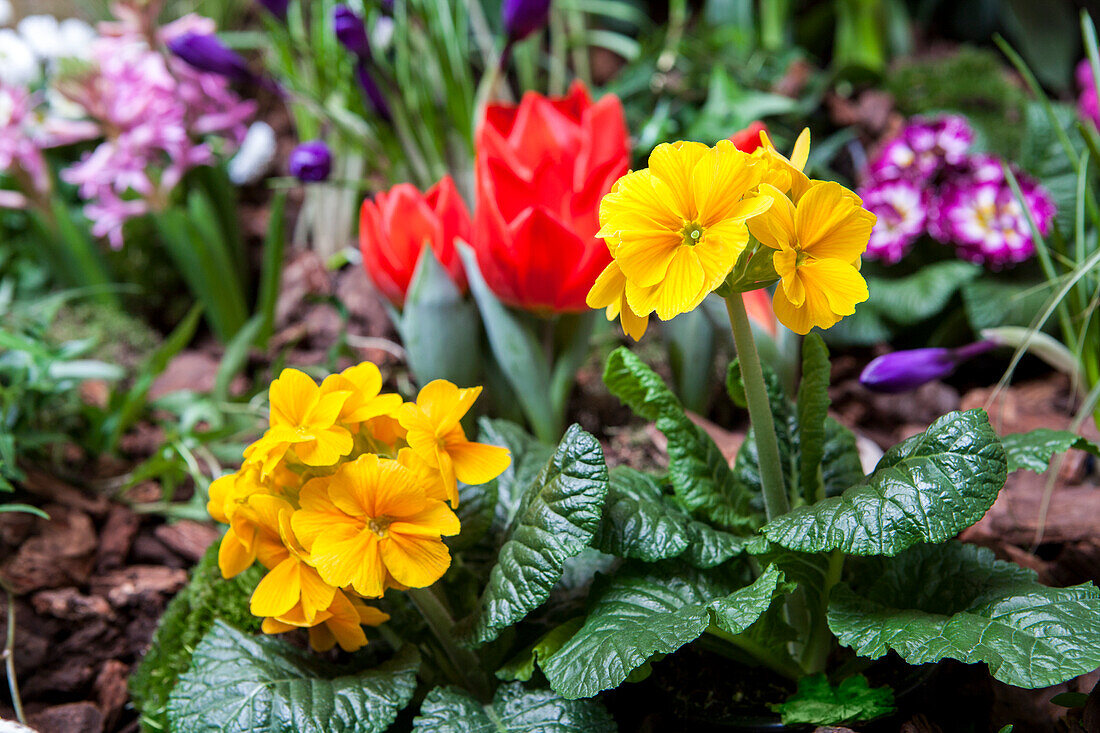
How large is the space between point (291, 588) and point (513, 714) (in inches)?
9.1

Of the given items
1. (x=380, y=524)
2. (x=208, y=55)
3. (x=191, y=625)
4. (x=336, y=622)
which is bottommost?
(x=191, y=625)

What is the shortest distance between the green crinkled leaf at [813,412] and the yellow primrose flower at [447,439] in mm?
290

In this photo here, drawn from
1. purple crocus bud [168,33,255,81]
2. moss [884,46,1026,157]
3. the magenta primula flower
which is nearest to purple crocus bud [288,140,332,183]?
purple crocus bud [168,33,255,81]

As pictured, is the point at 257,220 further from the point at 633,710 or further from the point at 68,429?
the point at 633,710

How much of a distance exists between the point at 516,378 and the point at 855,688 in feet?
1.88

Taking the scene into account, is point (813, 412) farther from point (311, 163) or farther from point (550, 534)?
point (311, 163)

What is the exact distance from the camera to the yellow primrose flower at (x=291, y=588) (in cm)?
70

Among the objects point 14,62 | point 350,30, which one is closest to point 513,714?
point 350,30

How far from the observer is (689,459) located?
80 centimetres

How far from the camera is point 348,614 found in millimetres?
752

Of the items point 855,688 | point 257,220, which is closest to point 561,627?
point 855,688

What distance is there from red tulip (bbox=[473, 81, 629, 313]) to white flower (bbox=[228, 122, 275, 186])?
93 cm

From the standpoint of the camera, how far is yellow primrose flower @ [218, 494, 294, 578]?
0.71 meters

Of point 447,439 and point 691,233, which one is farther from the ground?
point 691,233
